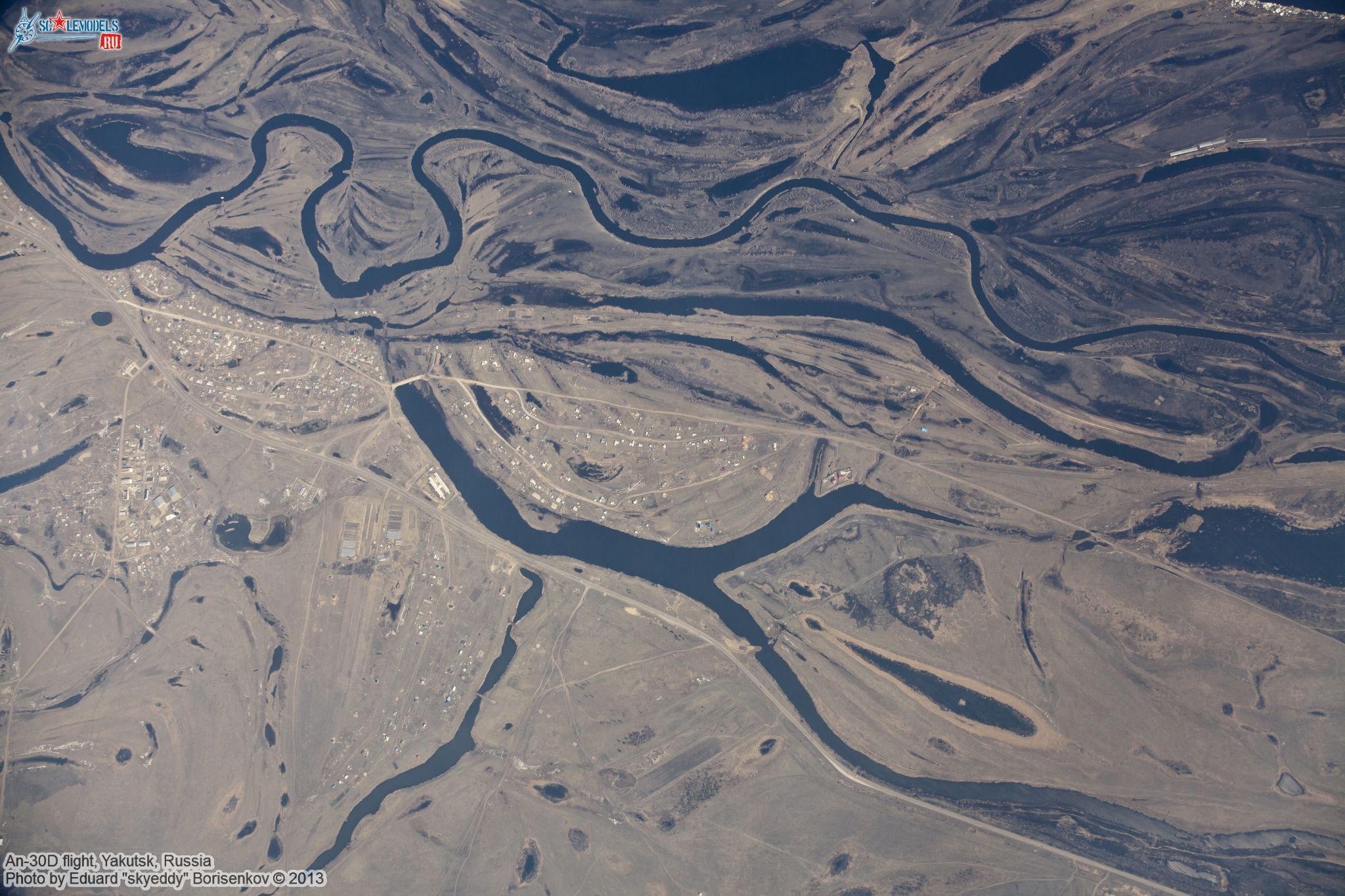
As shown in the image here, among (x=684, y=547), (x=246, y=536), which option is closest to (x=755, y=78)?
(x=684, y=547)

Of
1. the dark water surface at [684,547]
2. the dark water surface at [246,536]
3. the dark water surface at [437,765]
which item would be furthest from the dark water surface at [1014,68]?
the dark water surface at [246,536]

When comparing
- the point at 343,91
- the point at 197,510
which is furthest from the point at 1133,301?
the point at 197,510

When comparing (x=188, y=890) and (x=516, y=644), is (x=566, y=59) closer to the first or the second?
(x=516, y=644)

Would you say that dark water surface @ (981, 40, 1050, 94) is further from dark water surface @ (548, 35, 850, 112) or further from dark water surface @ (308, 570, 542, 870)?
dark water surface @ (308, 570, 542, 870)

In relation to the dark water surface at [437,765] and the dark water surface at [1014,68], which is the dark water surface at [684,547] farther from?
the dark water surface at [1014,68]

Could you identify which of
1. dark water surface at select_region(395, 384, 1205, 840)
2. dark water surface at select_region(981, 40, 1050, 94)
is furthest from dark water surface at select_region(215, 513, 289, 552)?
dark water surface at select_region(981, 40, 1050, 94)

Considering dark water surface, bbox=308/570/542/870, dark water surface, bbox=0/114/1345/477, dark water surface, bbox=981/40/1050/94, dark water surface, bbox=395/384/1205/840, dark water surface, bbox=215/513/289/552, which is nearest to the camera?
dark water surface, bbox=308/570/542/870

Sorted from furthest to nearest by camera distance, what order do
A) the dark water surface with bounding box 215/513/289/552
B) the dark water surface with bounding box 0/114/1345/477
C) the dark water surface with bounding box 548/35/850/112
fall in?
the dark water surface with bounding box 548/35/850/112, the dark water surface with bounding box 215/513/289/552, the dark water surface with bounding box 0/114/1345/477

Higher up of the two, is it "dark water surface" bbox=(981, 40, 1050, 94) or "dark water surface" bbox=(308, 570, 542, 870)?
"dark water surface" bbox=(981, 40, 1050, 94)

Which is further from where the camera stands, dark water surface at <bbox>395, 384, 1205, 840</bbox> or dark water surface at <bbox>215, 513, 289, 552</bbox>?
dark water surface at <bbox>215, 513, 289, 552</bbox>

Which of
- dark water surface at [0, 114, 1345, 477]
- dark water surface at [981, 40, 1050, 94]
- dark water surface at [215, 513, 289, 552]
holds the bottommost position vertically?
dark water surface at [215, 513, 289, 552]

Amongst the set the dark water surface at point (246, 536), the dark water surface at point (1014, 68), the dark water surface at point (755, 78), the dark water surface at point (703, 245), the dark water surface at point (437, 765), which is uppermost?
the dark water surface at point (1014, 68)
